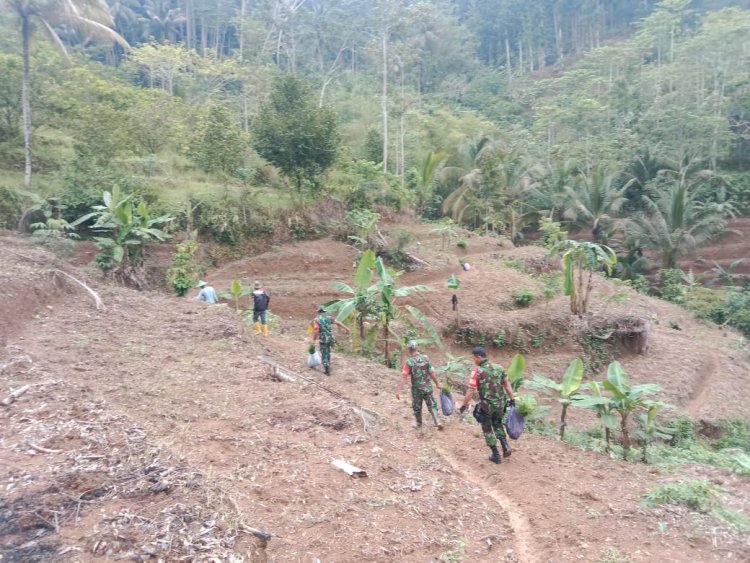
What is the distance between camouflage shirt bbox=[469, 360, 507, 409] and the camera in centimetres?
583

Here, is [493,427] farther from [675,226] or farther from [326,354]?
[675,226]

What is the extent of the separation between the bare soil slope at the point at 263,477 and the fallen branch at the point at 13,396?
43 mm

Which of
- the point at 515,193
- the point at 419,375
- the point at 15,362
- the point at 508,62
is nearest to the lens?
the point at 15,362

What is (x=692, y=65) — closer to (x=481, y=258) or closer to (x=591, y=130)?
(x=591, y=130)

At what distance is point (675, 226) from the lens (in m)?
24.8

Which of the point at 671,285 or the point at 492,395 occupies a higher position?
the point at 492,395

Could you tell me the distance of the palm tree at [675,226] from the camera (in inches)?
957

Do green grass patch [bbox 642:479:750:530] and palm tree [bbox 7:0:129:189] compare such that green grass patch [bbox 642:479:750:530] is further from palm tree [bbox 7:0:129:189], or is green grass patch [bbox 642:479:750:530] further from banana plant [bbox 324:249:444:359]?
palm tree [bbox 7:0:129:189]

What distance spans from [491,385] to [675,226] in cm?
2265

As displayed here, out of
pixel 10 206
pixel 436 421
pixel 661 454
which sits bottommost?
pixel 661 454

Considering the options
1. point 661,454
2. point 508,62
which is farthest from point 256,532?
point 508,62

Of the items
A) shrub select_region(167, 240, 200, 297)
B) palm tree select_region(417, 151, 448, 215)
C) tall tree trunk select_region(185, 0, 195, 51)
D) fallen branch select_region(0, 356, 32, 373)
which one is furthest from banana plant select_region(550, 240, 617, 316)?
tall tree trunk select_region(185, 0, 195, 51)

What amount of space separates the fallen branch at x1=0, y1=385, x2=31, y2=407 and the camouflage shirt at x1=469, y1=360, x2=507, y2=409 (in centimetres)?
448

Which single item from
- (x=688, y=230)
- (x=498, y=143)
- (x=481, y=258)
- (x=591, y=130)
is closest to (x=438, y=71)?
(x=591, y=130)
